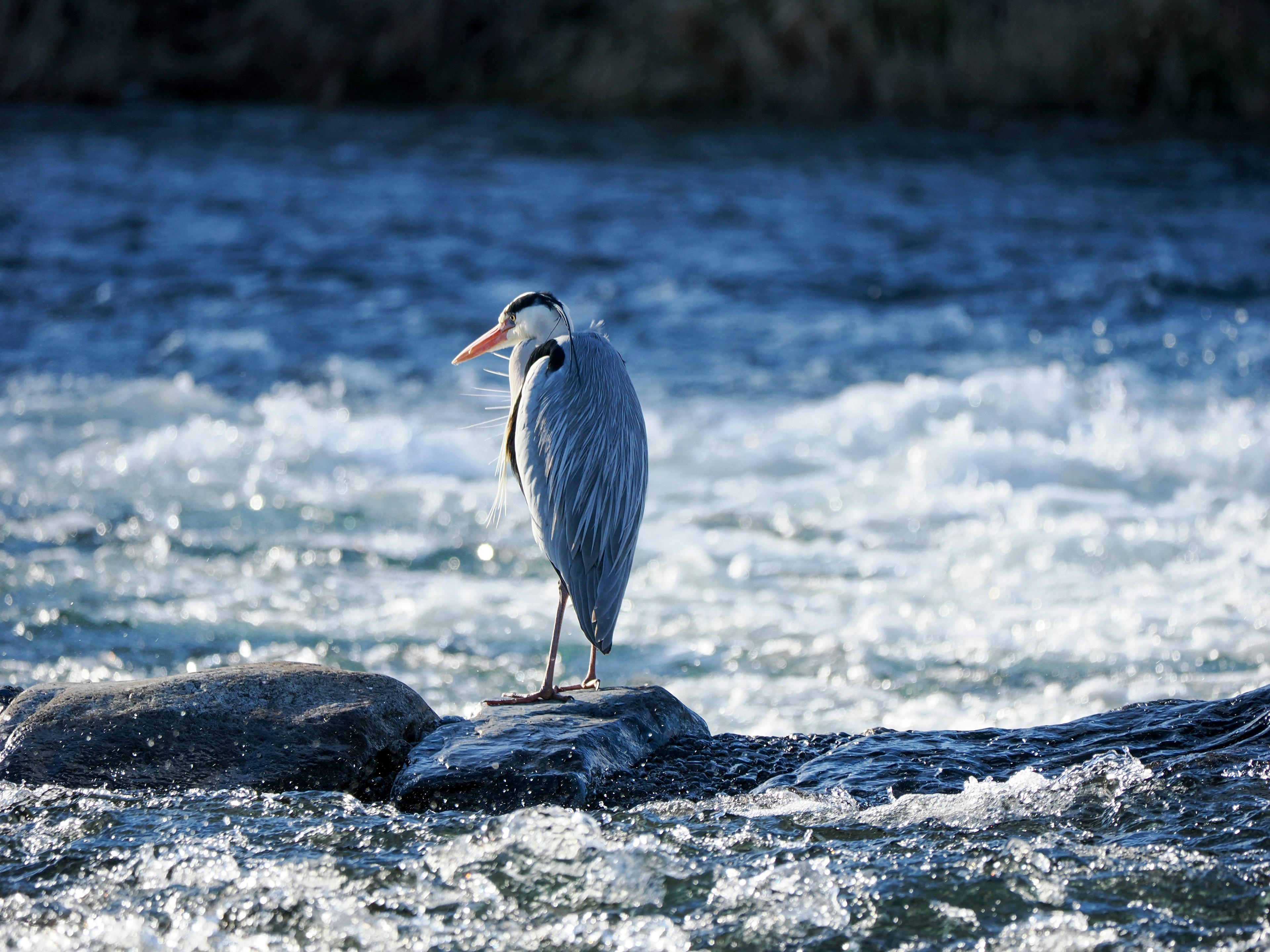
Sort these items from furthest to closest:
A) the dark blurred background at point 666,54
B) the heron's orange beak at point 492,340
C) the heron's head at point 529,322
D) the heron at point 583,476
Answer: the dark blurred background at point 666,54 < the heron's orange beak at point 492,340 < the heron's head at point 529,322 < the heron at point 583,476

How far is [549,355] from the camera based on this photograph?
426cm

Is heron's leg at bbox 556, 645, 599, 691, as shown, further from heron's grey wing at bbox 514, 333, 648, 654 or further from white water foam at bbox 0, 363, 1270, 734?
white water foam at bbox 0, 363, 1270, 734

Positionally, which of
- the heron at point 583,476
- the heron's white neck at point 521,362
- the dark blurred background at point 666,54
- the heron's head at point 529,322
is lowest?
the heron at point 583,476

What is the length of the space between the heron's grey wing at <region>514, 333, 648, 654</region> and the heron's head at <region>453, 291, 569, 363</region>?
232 millimetres

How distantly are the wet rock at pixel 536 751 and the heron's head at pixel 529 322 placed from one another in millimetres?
1271

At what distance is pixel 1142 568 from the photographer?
6.31 metres

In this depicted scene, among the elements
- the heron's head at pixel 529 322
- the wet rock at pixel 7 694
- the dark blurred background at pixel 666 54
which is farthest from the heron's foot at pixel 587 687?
the dark blurred background at pixel 666 54

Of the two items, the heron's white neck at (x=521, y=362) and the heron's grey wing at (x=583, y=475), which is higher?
the heron's white neck at (x=521, y=362)

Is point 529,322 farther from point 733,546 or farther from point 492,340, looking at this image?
point 733,546

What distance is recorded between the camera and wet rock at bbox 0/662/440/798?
3.53 m

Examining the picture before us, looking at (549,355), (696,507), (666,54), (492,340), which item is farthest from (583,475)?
(666,54)

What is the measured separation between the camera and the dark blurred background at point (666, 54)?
753 inches

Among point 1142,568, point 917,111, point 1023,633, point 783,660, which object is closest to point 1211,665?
point 1023,633

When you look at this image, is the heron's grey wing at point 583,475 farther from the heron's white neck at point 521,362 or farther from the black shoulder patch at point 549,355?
the heron's white neck at point 521,362
